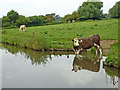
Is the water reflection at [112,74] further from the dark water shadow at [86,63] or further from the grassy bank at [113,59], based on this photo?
the dark water shadow at [86,63]

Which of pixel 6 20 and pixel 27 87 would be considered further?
pixel 6 20

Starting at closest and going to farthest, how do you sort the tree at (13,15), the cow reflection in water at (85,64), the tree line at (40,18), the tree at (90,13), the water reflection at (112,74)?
the water reflection at (112,74), the cow reflection in water at (85,64), the tree line at (40,18), the tree at (13,15), the tree at (90,13)

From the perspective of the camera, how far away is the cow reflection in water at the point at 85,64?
11250 millimetres

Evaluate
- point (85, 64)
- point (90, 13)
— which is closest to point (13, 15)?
point (90, 13)

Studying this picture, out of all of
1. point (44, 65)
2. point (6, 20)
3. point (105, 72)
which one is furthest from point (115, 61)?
point (6, 20)

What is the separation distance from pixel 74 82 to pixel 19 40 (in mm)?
13465

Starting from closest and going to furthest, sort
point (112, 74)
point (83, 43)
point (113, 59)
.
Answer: point (112, 74)
point (113, 59)
point (83, 43)

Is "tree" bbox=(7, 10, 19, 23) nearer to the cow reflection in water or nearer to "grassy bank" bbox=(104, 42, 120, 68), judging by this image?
the cow reflection in water

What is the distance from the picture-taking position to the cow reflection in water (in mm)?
11250

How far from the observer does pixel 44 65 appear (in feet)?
40.2

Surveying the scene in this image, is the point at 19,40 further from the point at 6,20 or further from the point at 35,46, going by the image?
the point at 6,20

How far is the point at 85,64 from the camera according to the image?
12102mm

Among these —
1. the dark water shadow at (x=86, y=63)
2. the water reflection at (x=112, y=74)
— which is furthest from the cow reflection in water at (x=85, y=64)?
the water reflection at (x=112, y=74)

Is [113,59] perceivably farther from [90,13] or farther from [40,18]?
[90,13]
